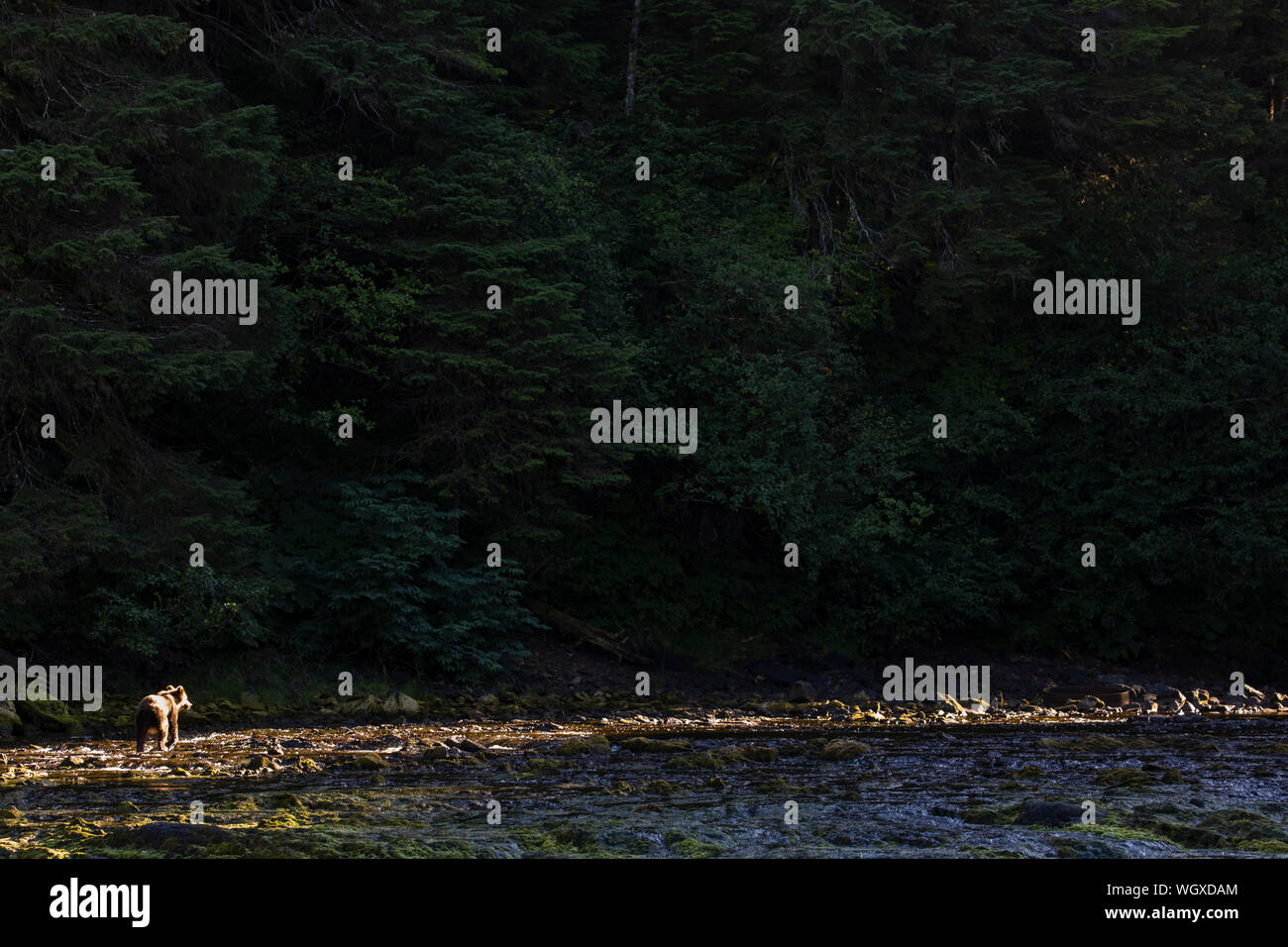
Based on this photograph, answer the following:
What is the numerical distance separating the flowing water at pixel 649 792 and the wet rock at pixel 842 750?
4 centimetres

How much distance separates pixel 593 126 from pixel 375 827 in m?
21.2

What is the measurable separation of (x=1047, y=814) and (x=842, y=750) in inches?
165

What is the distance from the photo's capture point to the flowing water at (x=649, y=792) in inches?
320

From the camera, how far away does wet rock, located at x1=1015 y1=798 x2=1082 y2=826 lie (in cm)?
908

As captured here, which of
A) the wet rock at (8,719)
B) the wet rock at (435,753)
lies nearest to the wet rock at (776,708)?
the wet rock at (435,753)

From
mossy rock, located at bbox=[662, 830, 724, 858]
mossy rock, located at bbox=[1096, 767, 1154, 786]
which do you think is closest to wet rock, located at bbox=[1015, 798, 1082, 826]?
mossy rock, located at bbox=[1096, 767, 1154, 786]

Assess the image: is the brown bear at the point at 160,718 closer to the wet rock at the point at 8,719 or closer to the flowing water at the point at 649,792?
the flowing water at the point at 649,792

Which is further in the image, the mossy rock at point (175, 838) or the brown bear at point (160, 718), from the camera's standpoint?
the brown bear at point (160, 718)

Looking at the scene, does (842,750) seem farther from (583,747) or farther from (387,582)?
(387,582)

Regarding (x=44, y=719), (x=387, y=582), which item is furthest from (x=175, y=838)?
(x=387, y=582)

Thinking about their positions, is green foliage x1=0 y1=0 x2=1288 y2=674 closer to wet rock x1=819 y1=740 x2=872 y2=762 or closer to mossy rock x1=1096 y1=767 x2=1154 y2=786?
wet rock x1=819 y1=740 x2=872 y2=762

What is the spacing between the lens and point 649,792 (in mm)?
10703

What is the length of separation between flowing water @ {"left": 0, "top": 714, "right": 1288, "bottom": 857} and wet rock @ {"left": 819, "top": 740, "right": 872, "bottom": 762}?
0.04 metres
